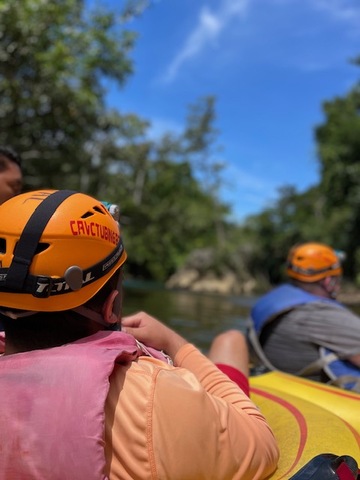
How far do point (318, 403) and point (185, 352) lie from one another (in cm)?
120

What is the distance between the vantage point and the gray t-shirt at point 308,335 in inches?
123

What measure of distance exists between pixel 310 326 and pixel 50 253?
8.02ft

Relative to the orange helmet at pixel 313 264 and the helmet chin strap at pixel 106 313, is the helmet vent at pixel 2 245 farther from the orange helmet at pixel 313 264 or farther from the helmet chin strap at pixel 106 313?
the orange helmet at pixel 313 264

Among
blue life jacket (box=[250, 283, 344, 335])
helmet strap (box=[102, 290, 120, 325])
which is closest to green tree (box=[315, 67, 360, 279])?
blue life jacket (box=[250, 283, 344, 335])

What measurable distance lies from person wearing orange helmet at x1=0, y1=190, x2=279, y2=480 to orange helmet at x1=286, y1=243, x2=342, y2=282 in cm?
240

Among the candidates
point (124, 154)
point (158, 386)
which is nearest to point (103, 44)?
point (124, 154)

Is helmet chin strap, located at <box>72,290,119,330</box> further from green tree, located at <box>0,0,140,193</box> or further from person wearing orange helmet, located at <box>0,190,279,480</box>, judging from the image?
green tree, located at <box>0,0,140,193</box>

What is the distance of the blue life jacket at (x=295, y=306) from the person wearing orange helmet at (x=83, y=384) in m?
1.89

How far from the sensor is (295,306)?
3.31 metres

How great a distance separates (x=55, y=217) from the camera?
1186mm

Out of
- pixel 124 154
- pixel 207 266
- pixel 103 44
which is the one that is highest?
pixel 103 44

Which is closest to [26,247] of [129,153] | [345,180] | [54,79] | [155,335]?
[155,335]

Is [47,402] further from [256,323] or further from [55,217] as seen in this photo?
[256,323]

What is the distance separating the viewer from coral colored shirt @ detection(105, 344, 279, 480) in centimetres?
112
